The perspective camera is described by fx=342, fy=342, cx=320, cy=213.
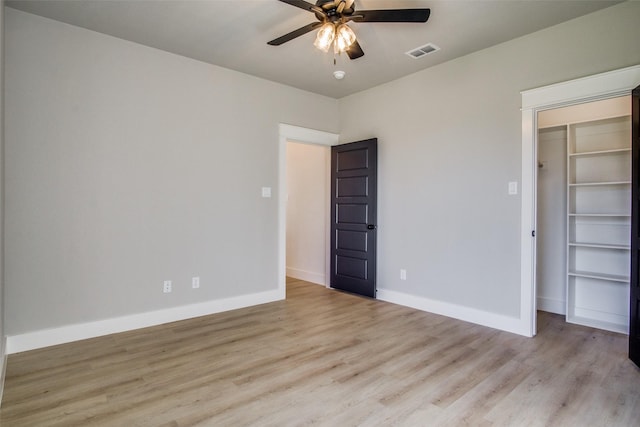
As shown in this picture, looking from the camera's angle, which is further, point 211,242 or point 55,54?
point 211,242

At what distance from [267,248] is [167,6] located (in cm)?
267

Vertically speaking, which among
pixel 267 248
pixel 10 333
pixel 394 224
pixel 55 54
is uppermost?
pixel 55 54

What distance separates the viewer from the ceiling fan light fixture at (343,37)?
242cm

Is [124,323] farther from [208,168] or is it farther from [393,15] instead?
[393,15]

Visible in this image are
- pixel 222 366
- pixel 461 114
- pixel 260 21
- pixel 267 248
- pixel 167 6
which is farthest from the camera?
pixel 267 248

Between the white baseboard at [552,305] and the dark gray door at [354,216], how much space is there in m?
1.95

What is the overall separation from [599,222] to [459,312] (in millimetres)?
1733

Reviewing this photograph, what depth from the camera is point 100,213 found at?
10.3 ft

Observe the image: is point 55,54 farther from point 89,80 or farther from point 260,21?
point 260,21

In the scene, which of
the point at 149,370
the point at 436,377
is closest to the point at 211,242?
the point at 149,370

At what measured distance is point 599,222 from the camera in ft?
11.8

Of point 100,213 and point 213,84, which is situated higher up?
point 213,84

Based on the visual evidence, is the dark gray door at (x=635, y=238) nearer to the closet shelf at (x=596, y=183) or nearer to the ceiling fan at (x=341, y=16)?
the closet shelf at (x=596, y=183)

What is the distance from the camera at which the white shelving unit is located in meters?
3.42
